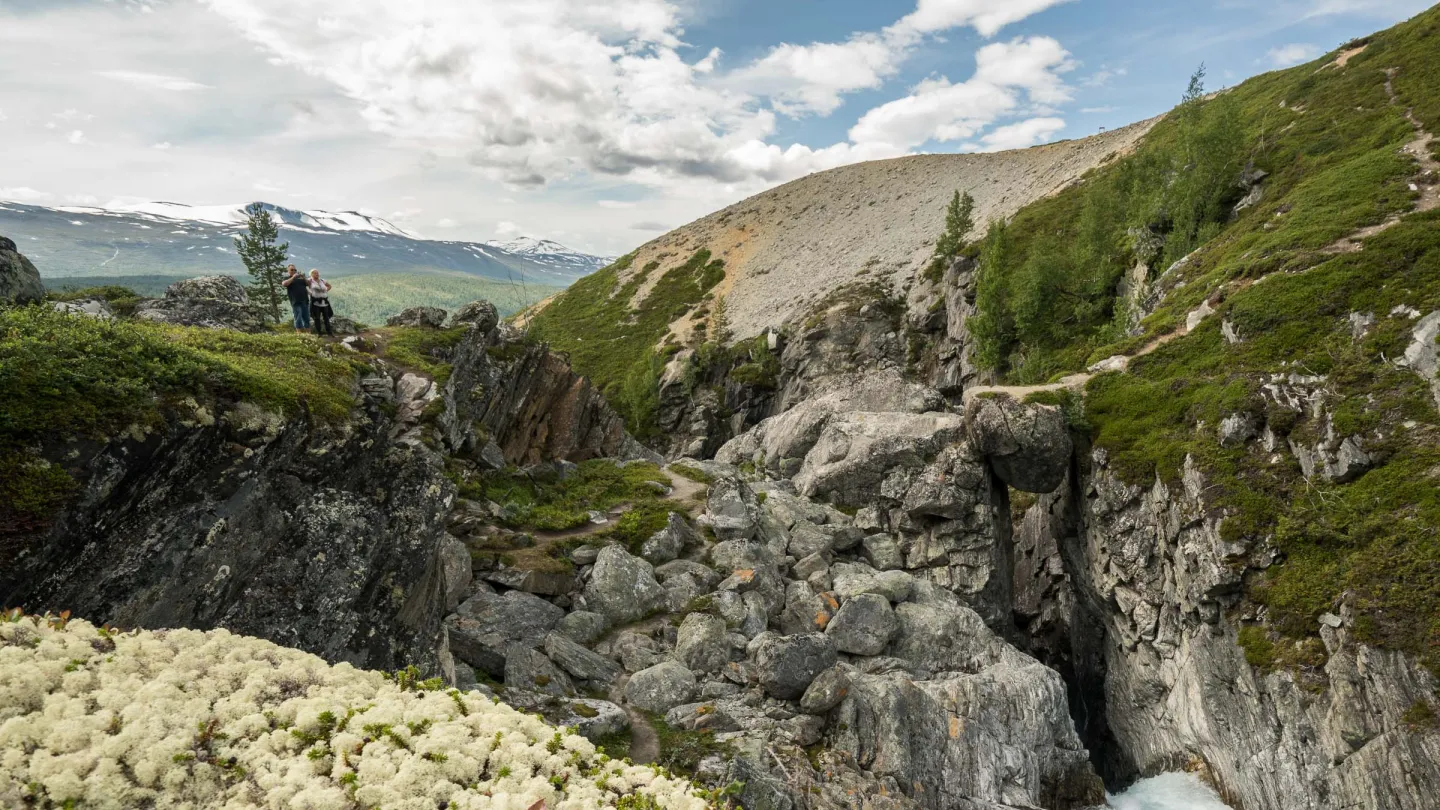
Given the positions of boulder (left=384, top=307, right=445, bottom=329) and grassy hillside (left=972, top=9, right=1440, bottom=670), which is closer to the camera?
grassy hillside (left=972, top=9, right=1440, bottom=670)

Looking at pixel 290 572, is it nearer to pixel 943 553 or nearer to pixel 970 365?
pixel 943 553

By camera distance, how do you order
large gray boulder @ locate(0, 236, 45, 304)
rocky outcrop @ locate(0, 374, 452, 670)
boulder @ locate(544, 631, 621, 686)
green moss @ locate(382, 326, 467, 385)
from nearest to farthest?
rocky outcrop @ locate(0, 374, 452, 670) → boulder @ locate(544, 631, 621, 686) → large gray boulder @ locate(0, 236, 45, 304) → green moss @ locate(382, 326, 467, 385)

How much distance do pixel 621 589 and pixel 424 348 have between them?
1805cm

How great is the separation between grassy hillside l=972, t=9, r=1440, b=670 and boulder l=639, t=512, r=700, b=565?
24.1 metres

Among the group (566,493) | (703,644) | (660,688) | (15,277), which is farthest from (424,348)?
(660,688)

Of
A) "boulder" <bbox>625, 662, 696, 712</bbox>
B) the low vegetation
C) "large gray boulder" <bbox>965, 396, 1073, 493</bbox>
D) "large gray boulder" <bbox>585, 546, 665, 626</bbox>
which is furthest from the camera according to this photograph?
"large gray boulder" <bbox>965, 396, 1073, 493</bbox>

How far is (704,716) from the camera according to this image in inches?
745

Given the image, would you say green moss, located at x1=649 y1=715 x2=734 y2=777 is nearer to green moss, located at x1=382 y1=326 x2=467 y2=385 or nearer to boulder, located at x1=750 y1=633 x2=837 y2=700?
boulder, located at x1=750 y1=633 x2=837 y2=700

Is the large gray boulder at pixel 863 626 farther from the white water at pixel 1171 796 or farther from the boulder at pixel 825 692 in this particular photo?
the white water at pixel 1171 796

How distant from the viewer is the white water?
85.1 ft

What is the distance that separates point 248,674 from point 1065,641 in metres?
44.3

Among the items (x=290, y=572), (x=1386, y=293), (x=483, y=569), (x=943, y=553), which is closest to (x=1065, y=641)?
(x=943, y=553)

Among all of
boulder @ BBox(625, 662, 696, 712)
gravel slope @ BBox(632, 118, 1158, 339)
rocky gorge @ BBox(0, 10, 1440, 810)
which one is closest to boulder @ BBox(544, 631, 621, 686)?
rocky gorge @ BBox(0, 10, 1440, 810)

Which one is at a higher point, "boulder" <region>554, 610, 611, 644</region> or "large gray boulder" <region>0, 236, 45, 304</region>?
"large gray boulder" <region>0, 236, 45, 304</region>
